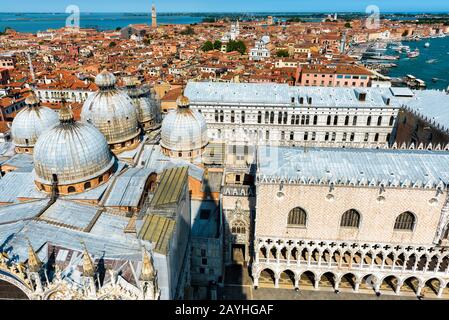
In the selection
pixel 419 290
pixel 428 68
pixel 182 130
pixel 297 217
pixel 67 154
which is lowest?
pixel 419 290

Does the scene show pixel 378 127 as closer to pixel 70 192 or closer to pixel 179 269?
pixel 179 269

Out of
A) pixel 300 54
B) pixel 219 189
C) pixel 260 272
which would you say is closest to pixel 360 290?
pixel 260 272

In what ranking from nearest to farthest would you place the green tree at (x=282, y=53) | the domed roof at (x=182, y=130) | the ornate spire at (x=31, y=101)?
the ornate spire at (x=31, y=101), the domed roof at (x=182, y=130), the green tree at (x=282, y=53)

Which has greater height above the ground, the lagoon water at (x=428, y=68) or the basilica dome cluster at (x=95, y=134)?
the basilica dome cluster at (x=95, y=134)

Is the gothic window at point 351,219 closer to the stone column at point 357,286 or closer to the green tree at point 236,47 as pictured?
the stone column at point 357,286

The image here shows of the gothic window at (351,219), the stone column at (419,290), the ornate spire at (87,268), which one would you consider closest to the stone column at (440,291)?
the stone column at (419,290)

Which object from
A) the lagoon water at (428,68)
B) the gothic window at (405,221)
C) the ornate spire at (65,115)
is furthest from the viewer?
the lagoon water at (428,68)

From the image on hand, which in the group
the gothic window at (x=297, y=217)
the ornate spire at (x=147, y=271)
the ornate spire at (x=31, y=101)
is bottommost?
the gothic window at (x=297, y=217)

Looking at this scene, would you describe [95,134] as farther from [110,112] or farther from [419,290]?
[419,290]

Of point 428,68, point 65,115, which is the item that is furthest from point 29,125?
point 428,68
